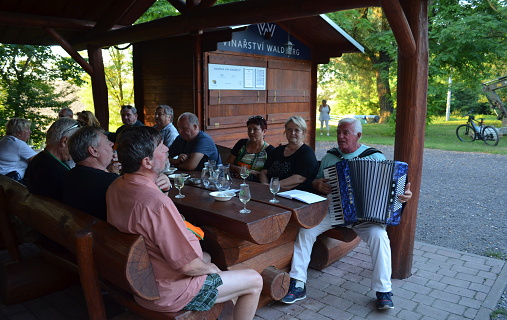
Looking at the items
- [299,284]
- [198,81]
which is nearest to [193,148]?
[299,284]

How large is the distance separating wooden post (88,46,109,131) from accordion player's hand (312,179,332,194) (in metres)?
5.79

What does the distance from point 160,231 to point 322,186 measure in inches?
72.8

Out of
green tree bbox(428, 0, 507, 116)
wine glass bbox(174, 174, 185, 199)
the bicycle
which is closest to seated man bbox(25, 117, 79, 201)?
wine glass bbox(174, 174, 185, 199)

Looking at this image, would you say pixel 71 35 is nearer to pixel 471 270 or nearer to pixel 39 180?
pixel 39 180

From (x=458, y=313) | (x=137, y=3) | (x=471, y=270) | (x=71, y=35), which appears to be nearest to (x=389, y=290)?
(x=458, y=313)

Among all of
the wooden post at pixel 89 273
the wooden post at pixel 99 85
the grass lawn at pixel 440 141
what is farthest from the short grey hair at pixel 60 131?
the grass lawn at pixel 440 141

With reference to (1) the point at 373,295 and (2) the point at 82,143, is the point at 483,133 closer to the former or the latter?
(1) the point at 373,295

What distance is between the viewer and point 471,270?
408cm

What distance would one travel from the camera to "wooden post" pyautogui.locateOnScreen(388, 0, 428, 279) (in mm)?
3652

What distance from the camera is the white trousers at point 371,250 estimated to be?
11.1 feet

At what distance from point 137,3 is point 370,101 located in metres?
22.4

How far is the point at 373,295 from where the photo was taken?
11.7ft

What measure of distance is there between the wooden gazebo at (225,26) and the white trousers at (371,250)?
52cm

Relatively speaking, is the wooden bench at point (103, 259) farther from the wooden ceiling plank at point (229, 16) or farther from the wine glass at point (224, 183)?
the wooden ceiling plank at point (229, 16)
